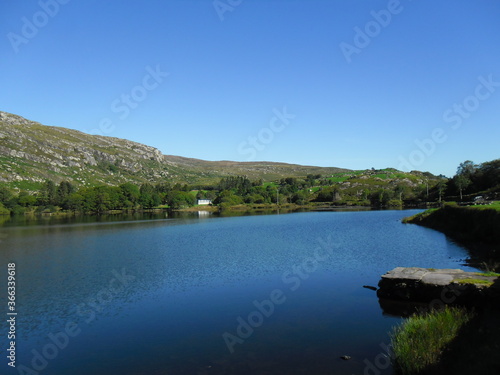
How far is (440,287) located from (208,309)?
13.6 metres

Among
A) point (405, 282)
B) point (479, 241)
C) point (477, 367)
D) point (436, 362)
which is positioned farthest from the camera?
point (479, 241)

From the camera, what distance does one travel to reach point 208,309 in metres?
23.4

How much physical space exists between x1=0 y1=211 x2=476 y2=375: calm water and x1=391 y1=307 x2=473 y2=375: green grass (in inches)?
37.2

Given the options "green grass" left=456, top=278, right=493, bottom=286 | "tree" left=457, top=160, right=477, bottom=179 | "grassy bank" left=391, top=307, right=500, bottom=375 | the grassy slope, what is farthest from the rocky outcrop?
"tree" left=457, top=160, right=477, bottom=179

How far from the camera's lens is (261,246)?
164 feet

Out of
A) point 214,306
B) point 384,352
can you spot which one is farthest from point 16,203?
point 384,352

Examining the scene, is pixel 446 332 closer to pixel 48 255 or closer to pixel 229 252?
pixel 229 252

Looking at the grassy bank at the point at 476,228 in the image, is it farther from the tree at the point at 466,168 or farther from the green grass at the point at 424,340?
the tree at the point at 466,168

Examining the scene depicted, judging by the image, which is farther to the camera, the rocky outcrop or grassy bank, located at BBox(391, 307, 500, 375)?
the rocky outcrop

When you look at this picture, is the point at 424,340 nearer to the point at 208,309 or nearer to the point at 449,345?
the point at 449,345

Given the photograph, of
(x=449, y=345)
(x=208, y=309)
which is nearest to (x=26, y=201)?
(x=208, y=309)

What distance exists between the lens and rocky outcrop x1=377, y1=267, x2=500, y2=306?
19.3m

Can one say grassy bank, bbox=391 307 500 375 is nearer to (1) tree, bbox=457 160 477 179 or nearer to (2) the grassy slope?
(2) the grassy slope

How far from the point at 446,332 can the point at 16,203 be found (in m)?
197
